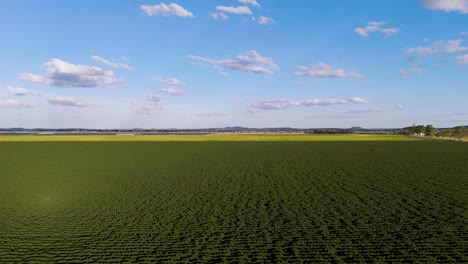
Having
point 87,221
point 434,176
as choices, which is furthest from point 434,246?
point 434,176

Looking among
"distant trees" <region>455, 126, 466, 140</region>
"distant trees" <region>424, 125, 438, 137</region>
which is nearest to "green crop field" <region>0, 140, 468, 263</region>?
"distant trees" <region>455, 126, 466, 140</region>

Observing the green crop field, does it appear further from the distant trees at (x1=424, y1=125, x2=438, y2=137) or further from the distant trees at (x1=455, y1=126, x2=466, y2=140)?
the distant trees at (x1=424, y1=125, x2=438, y2=137)

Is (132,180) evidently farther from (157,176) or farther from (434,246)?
(434,246)

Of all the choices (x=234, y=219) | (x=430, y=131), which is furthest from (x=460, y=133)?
(x=234, y=219)

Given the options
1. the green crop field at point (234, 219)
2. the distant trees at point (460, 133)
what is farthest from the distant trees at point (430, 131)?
the green crop field at point (234, 219)

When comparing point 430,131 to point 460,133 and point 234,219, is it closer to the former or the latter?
point 460,133

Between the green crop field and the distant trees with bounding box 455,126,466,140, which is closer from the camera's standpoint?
the green crop field

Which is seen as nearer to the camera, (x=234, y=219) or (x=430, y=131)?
(x=234, y=219)

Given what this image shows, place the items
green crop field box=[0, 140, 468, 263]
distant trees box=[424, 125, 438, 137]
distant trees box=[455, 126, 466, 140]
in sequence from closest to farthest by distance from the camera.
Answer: green crop field box=[0, 140, 468, 263], distant trees box=[455, 126, 466, 140], distant trees box=[424, 125, 438, 137]

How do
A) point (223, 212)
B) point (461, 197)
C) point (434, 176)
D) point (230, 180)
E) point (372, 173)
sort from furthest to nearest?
1. point (372, 173)
2. point (434, 176)
3. point (230, 180)
4. point (461, 197)
5. point (223, 212)

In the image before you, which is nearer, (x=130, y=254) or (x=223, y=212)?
(x=130, y=254)

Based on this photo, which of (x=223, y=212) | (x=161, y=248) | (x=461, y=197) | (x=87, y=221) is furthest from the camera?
(x=461, y=197)
